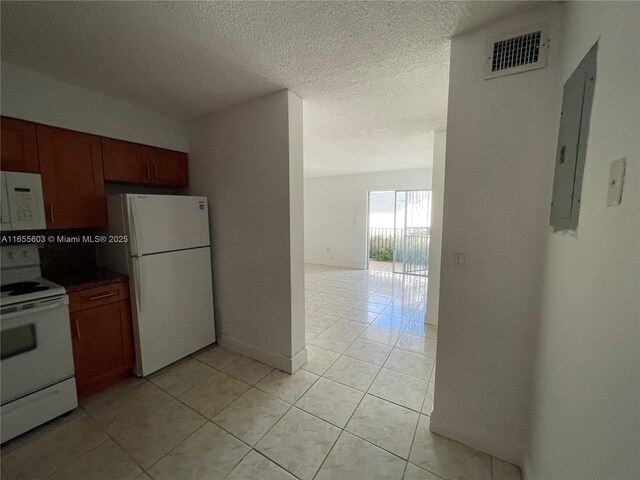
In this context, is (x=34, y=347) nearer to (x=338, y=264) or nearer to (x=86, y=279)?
(x=86, y=279)

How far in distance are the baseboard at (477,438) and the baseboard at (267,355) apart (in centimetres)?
115

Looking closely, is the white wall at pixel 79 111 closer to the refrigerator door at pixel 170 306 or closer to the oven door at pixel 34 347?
the refrigerator door at pixel 170 306

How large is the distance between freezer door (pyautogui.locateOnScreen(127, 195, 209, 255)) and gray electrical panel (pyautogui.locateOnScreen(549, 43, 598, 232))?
261cm

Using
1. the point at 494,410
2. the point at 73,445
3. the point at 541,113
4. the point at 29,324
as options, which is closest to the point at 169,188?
the point at 29,324

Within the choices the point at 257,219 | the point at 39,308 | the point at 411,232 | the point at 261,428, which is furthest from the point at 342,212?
the point at 39,308

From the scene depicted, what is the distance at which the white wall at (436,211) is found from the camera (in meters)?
2.94

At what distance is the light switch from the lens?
0.66 meters

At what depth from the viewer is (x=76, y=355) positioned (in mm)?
1841

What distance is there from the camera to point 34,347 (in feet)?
5.24

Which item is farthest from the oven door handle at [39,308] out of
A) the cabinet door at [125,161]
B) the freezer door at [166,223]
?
the cabinet door at [125,161]

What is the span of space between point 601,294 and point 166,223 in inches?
105

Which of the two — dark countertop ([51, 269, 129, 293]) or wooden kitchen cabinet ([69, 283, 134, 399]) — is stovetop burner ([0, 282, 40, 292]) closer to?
dark countertop ([51, 269, 129, 293])

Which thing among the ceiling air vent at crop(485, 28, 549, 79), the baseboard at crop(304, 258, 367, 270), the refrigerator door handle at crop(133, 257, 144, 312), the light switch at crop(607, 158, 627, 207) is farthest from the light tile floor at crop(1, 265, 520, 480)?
the baseboard at crop(304, 258, 367, 270)

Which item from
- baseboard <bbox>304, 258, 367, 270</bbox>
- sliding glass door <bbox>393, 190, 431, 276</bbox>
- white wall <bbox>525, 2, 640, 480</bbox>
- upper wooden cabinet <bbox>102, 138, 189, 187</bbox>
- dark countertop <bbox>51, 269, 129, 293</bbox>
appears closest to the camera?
white wall <bbox>525, 2, 640, 480</bbox>
